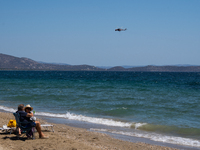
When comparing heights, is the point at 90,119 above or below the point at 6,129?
below

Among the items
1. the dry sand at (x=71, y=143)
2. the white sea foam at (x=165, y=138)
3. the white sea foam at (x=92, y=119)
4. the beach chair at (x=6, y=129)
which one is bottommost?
the white sea foam at (x=165, y=138)

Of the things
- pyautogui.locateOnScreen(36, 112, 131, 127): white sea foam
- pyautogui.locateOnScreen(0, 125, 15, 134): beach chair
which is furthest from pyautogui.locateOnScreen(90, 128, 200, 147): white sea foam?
pyautogui.locateOnScreen(0, 125, 15, 134): beach chair

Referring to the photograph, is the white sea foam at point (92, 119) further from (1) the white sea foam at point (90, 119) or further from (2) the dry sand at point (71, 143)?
(2) the dry sand at point (71, 143)

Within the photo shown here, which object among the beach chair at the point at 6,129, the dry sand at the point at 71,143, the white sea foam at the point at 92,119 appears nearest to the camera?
the dry sand at the point at 71,143

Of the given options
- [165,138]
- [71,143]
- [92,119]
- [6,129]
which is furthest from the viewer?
[92,119]

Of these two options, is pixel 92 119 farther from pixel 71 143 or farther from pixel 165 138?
pixel 71 143

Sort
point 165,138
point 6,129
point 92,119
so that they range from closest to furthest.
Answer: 1. point 6,129
2. point 165,138
3. point 92,119

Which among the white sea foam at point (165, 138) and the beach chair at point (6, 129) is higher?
the beach chair at point (6, 129)

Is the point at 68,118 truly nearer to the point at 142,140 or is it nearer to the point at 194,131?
the point at 142,140

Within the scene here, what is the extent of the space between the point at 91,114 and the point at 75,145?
7.71 meters

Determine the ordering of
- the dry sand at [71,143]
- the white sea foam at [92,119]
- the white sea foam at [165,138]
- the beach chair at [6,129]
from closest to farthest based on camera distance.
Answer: the dry sand at [71,143] < the beach chair at [6,129] < the white sea foam at [165,138] < the white sea foam at [92,119]

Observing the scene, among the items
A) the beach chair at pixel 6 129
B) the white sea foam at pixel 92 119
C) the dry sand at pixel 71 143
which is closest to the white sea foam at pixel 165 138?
the dry sand at pixel 71 143

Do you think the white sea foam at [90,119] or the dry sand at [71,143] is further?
the white sea foam at [90,119]

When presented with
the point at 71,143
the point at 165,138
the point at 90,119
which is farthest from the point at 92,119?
the point at 71,143
